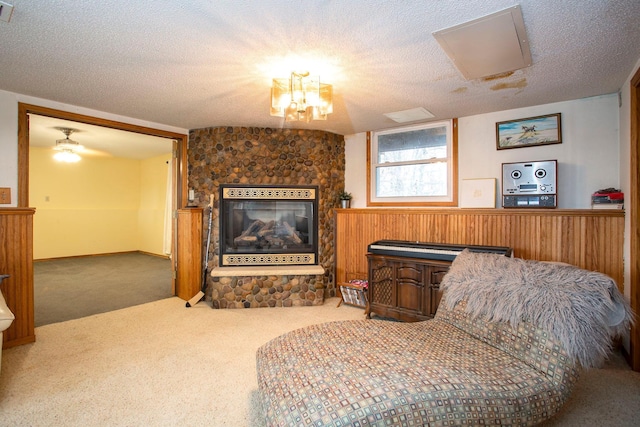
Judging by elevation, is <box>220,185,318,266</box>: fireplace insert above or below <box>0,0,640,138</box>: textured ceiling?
below

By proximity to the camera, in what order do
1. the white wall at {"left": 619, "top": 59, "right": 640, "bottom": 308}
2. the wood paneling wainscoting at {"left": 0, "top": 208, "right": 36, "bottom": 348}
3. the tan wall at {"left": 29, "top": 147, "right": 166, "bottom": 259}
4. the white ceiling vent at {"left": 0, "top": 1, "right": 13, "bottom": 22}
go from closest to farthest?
the white ceiling vent at {"left": 0, "top": 1, "right": 13, "bottom": 22} < the white wall at {"left": 619, "top": 59, "right": 640, "bottom": 308} < the wood paneling wainscoting at {"left": 0, "top": 208, "right": 36, "bottom": 348} < the tan wall at {"left": 29, "top": 147, "right": 166, "bottom": 259}

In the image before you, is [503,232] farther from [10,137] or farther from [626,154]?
[10,137]

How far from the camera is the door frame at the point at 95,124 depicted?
2674 mm

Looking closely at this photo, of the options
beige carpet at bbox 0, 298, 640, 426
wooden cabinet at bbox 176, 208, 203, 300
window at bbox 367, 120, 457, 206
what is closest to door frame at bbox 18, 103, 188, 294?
wooden cabinet at bbox 176, 208, 203, 300

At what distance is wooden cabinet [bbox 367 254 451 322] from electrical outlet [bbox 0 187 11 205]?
323 centimetres

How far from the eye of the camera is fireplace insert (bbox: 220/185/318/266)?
3.67 metres

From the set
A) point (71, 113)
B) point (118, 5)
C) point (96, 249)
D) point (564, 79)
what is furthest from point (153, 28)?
point (96, 249)

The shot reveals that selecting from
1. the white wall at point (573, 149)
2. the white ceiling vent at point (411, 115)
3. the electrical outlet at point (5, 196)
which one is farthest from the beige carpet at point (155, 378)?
the white ceiling vent at point (411, 115)

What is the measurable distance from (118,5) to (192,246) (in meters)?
2.63

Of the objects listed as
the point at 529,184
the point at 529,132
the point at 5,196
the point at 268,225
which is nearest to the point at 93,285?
the point at 5,196

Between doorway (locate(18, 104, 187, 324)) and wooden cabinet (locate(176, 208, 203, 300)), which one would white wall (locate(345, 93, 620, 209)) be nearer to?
wooden cabinet (locate(176, 208, 203, 300))

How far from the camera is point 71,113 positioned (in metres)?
2.96

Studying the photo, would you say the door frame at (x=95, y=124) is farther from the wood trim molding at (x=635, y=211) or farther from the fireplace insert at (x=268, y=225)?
the wood trim molding at (x=635, y=211)

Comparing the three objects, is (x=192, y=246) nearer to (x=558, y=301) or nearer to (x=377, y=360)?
(x=377, y=360)
